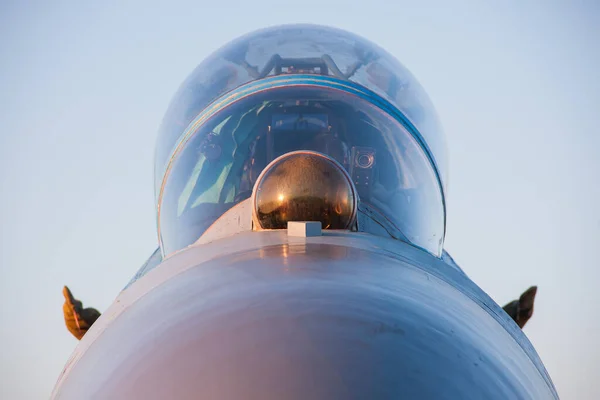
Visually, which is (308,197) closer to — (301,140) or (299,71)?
(301,140)

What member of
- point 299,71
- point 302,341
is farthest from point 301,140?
point 302,341

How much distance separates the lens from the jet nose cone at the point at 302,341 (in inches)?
104

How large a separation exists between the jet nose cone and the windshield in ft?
7.36

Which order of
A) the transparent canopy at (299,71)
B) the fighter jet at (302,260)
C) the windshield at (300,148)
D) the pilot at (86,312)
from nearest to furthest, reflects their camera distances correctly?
the fighter jet at (302,260) → the pilot at (86,312) → the windshield at (300,148) → the transparent canopy at (299,71)

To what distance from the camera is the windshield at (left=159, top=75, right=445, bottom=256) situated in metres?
6.00

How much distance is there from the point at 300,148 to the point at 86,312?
6.33ft

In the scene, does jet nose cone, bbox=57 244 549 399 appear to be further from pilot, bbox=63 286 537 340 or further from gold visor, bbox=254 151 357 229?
pilot, bbox=63 286 537 340

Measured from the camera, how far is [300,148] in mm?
6168

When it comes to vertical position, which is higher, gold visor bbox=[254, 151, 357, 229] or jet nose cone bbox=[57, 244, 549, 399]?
gold visor bbox=[254, 151, 357, 229]

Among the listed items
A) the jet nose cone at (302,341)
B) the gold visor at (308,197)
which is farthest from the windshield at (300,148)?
the jet nose cone at (302,341)

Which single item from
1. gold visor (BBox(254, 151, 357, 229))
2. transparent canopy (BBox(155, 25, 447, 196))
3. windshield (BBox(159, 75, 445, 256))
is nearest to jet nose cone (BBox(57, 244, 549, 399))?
gold visor (BBox(254, 151, 357, 229))

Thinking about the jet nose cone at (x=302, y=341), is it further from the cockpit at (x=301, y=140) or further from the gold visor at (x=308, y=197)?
the cockpit at (x=301, y=140)

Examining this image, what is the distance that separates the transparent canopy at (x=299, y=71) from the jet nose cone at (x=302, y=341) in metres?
3.27

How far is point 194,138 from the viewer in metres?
6.48
